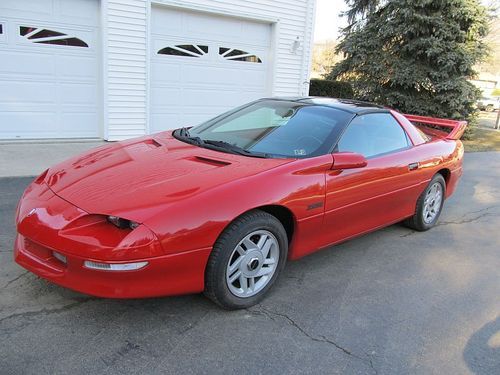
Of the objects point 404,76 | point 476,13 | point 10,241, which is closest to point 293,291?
point 10,241

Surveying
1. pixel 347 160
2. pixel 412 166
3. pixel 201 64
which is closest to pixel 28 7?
pixel 201 64

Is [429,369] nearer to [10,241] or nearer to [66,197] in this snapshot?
[66,197]

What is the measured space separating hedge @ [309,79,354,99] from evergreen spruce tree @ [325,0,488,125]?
438 mm

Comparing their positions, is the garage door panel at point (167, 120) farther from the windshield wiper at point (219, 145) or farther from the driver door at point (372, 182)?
the driver door at point (372, 182)

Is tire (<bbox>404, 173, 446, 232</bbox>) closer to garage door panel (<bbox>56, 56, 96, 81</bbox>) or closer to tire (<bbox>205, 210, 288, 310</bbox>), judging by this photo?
tire (<bbox>205, 210, 288, 310</bbox>)

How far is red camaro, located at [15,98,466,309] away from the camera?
256cm

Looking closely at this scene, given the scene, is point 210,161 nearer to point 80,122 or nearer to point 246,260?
point 246,260

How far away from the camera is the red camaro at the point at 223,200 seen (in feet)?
8.39

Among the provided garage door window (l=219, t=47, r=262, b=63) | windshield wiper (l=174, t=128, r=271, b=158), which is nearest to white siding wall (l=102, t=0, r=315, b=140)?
garage door window (l=219, t=47, r=262, b=63)

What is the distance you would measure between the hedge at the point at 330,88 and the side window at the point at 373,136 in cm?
973

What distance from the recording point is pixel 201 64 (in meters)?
9.47

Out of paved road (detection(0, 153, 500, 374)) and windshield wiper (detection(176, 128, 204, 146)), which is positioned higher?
windshield wiper (detection(176, 128, 204, 146))

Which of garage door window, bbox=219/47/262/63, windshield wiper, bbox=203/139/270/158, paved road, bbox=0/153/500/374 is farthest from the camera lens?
garage door window, bbox=219/47/262/63

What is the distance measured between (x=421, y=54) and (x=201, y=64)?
289 inches
